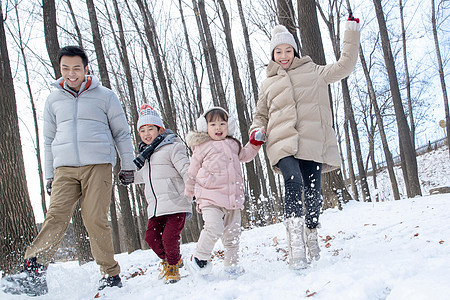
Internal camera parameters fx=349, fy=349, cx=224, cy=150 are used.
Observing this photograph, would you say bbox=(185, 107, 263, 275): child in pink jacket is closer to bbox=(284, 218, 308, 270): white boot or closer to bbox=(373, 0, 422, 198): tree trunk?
bbox=(284, 218, 308, 270): white boot

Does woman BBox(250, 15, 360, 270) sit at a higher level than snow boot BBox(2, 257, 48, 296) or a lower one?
higher

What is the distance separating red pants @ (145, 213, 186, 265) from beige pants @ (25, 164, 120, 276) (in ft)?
1.66

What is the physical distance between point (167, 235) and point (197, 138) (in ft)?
3.34

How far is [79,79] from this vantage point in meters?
3.28

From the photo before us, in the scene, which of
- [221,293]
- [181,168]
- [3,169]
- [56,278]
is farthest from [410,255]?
[3,169]

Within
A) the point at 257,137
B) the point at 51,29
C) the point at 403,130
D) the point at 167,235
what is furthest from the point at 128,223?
the point at 403,130

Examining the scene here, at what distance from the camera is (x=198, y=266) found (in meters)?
2.92

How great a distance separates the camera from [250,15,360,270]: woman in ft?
9.80

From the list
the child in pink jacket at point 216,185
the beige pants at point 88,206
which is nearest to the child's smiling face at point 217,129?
the child in pink jacket at point 216,185

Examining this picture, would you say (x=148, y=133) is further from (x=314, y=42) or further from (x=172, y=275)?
(x=314, y=42)

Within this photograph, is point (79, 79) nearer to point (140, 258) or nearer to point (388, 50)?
point (140, 258)

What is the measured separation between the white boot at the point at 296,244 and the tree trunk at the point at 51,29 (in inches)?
228

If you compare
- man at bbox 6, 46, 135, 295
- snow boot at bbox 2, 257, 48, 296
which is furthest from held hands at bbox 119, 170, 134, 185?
snow boot at bbox 2, 257, 48, 296

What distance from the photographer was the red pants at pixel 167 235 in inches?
132
